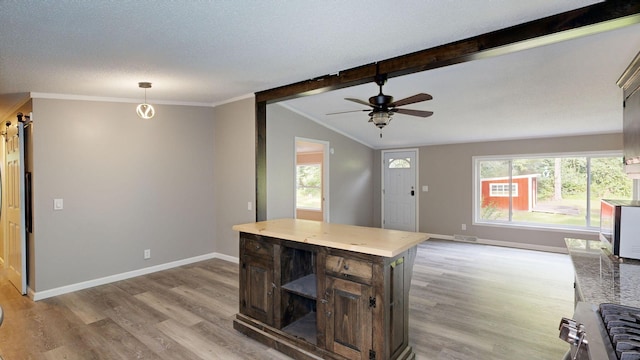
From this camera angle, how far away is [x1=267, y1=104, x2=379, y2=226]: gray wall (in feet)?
15.7

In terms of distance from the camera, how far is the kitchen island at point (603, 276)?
1.33 meters

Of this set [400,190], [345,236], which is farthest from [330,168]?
[345,236]

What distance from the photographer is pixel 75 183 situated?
380cm

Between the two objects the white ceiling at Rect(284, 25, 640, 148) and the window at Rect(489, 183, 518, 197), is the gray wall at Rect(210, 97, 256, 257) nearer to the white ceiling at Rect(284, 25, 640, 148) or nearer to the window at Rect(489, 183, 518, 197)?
the white ceiling at Rect(284, 25, 640, 148)

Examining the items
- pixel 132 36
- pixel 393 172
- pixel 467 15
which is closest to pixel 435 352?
pixel 467 15

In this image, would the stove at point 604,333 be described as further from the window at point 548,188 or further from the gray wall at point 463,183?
the window at point 548,188

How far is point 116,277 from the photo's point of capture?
4121 millimetres

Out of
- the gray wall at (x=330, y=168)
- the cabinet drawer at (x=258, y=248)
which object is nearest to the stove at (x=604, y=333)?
the cabinet drawer at (x=258, y=248)

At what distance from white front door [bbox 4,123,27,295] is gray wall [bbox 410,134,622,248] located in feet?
22.5

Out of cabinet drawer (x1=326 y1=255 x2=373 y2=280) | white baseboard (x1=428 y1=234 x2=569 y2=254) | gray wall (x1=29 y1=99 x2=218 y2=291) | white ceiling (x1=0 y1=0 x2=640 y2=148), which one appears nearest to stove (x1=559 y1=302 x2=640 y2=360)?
cabinet drawer (x1=326 y1=255 x2=373 y2=280)

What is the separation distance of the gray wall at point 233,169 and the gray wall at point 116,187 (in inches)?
5.4

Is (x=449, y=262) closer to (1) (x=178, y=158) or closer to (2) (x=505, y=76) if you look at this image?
(2) (x=505, y=76)

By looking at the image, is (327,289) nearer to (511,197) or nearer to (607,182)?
(511,197)

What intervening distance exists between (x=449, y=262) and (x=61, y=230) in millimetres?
5449
